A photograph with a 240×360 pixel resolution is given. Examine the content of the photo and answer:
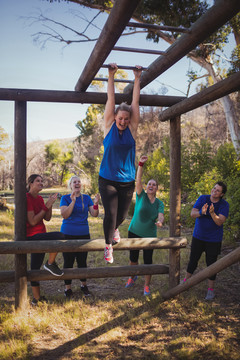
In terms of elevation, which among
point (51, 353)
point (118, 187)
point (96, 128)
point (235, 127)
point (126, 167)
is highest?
point (96, 128)

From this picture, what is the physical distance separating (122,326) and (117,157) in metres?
2.15

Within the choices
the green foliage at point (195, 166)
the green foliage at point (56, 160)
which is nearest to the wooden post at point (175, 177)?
the green foliage at point (195, 166)

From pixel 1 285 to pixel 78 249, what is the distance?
7.22 ft

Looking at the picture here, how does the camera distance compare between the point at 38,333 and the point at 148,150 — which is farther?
the point at 148,150

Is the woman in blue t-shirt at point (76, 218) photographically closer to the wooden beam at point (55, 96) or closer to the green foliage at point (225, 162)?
the wooden beam at point (55, 96)

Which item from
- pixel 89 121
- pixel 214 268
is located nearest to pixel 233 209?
pixel 214 268

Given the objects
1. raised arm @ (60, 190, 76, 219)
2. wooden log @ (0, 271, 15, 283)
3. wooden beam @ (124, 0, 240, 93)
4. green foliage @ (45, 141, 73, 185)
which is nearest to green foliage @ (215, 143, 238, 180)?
raised arm @ (60, 190, 76, 219)

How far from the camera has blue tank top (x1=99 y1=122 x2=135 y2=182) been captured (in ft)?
9.79

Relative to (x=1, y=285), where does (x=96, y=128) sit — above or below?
above

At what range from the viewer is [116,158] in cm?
301

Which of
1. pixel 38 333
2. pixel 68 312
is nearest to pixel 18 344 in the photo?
pixel 38 333

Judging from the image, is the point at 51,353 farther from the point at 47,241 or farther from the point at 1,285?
the point at 1,285

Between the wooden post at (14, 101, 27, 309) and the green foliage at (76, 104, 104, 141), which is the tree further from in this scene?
the green foliage at (76, 104, 104, 141)

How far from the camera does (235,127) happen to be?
11688mm
